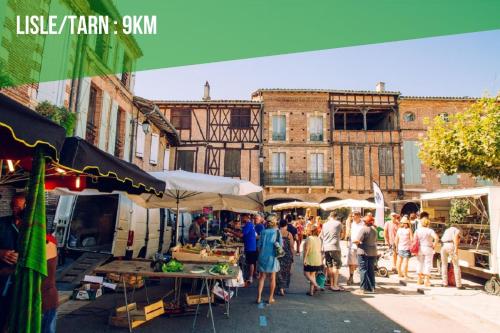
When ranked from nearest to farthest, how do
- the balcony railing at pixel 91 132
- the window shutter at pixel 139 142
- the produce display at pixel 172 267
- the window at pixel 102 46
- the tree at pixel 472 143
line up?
the produce display at pixel 172 267
the tree at pixel 472 143
the balcony railing at pixel 91 132
the window at pixel 102 46
the window shutter at pixel 139 142

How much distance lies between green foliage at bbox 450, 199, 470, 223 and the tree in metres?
1.42

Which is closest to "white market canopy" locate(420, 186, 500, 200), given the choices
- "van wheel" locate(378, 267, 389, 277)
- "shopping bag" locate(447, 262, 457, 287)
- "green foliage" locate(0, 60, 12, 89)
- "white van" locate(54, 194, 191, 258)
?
"shopping bag" locate(447, 262, 457, 287)

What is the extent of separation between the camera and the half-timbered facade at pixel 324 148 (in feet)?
83.9

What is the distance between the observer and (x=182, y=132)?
25859 millimetres

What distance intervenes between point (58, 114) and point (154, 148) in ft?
31.9

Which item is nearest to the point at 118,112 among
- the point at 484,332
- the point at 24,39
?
the point at 24,39

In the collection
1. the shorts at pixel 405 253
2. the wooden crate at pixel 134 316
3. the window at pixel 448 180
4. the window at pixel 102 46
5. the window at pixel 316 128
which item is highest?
the window at pixel 316 128

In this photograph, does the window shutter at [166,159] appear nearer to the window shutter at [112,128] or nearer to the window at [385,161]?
the window shutter at [112,128]

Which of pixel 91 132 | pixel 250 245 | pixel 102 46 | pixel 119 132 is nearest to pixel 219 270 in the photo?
pixel 250 245

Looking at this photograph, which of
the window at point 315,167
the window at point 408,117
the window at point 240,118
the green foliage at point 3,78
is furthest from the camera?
the window at point 408,117

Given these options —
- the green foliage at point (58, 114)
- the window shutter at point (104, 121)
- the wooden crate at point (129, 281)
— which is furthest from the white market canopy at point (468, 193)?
the window shutter at point (104, 121)

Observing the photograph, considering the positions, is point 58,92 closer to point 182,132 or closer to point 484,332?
point 484,332

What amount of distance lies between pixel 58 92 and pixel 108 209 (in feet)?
11.4

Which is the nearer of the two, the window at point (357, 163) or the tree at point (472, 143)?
the tree at point (472, 143)
